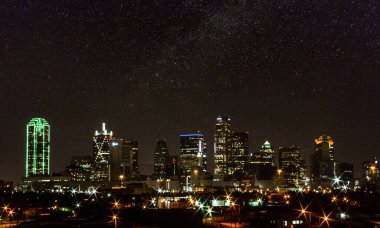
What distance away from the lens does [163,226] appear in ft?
230

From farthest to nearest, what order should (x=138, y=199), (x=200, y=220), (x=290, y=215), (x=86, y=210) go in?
1. (x=138, y=199)
2. (x=86, y=210)
3. (x=200, y=220)
4. (x=290, y=215)

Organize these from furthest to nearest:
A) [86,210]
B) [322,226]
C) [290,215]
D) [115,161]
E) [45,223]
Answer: [115,161], [86,210], [290,215], [322,226], [45,223]

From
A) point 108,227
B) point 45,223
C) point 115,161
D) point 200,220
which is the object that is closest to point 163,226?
point 200,220

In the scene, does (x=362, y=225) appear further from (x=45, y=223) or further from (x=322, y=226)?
(x=45, y=223)

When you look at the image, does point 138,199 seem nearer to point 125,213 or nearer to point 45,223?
→ point 125,213

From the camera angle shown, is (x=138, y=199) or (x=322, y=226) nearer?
(x=322, y=226)

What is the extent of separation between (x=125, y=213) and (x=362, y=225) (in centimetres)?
3562

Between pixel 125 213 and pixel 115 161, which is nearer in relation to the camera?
pixel 125 213

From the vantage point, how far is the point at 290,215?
67000 millimetres

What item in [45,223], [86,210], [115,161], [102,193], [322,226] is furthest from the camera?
[115,161]

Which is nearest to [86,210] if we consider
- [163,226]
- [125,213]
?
[125,213]

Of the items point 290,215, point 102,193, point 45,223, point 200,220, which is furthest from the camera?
point 102,193

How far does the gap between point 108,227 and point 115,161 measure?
138 meters

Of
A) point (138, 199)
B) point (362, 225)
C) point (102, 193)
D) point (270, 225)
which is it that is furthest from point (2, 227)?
point (102, 193)
